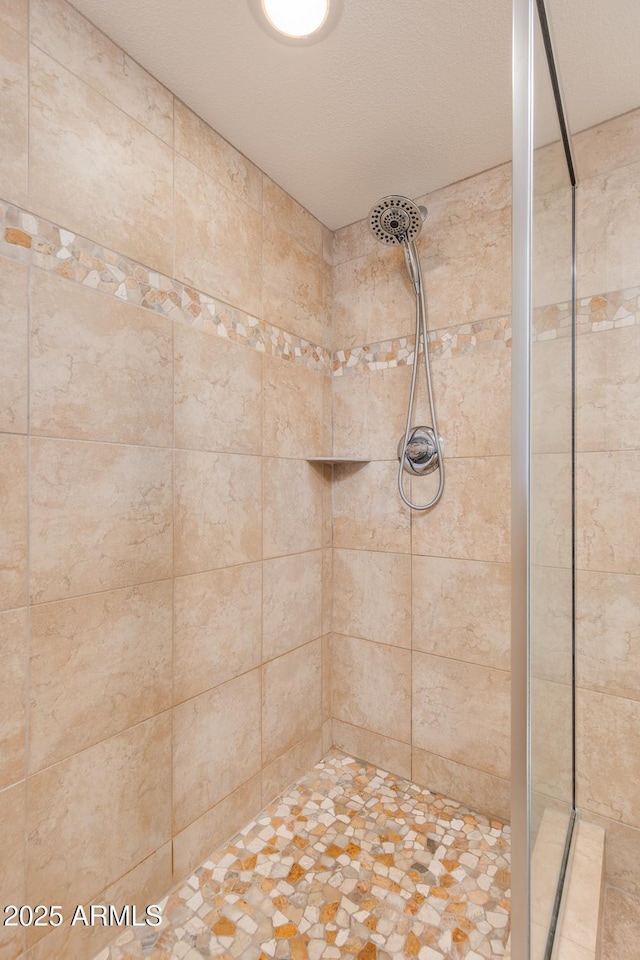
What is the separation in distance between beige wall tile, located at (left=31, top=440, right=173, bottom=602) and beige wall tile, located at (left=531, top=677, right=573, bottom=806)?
87 centimetres

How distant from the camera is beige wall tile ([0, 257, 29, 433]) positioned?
2.91 feet

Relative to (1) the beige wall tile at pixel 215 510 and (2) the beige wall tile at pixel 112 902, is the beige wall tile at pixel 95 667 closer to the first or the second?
(1) the beige wall tile at pixel 215 510

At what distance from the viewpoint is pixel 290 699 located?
5.30 feet

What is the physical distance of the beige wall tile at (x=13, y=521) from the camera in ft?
2.91

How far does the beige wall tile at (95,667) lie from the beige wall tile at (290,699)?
0.43 metres

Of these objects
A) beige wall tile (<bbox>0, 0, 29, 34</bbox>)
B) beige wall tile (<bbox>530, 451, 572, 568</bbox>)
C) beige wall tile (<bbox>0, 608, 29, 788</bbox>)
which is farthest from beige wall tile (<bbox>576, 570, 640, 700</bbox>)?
beige wall tile (<bbox>0, 0, 29, 34</bbox>)

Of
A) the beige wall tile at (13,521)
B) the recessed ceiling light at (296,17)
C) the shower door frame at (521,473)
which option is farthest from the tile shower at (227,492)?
the shower door frame at (521,473)

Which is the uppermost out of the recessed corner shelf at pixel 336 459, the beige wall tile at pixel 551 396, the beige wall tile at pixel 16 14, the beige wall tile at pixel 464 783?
the beige wall tile at pixel 16 14

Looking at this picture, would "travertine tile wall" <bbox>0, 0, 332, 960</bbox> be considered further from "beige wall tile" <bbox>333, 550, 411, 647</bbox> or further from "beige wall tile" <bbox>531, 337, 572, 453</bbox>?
"beige wall tile" <bbox>531, 337, 572, 453</bbox>

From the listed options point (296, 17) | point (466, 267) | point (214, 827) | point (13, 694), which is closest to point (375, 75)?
point (296, 17)

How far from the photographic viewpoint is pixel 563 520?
41.2 inches

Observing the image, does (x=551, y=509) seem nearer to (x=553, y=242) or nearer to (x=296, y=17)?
(x=553, y=242)

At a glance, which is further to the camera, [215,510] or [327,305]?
[327,305]

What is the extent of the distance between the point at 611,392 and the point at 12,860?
1.72 m
